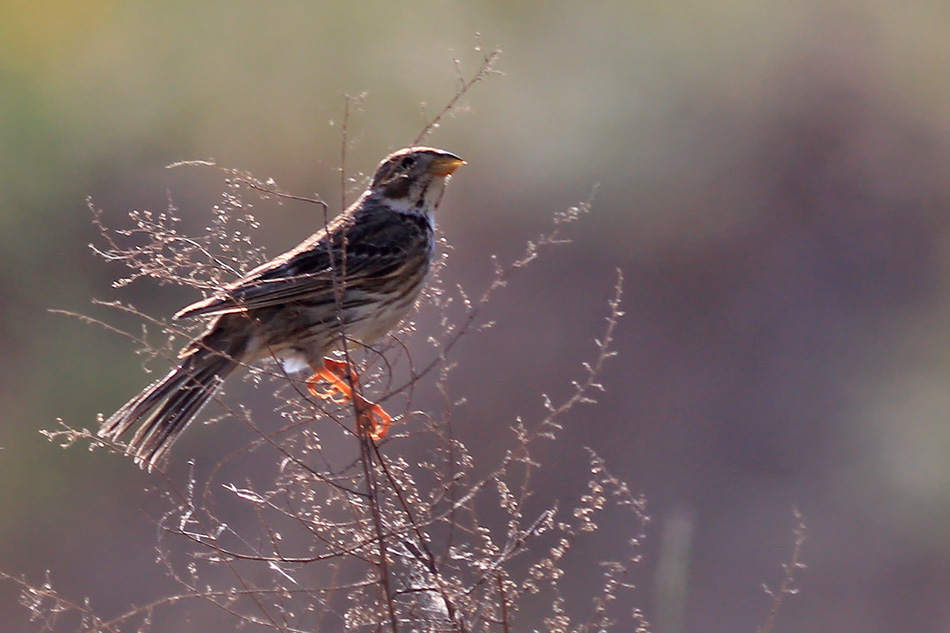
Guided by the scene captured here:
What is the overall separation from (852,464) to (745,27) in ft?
23.1

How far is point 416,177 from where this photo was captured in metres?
5.78

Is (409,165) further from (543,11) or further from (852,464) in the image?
(543,11)

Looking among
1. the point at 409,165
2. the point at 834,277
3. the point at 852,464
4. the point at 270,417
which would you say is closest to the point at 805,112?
the point at 834,277

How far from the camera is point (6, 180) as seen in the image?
1250cm

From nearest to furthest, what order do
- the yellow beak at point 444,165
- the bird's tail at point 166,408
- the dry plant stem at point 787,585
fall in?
1. the bird's tail at point 166,408
2. the dry plant stem at point 787,585
3. the yellow beak at point 444,165

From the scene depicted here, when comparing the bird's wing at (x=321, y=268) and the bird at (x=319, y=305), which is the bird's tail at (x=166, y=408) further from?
the bird's wing at (x=321, y=268)

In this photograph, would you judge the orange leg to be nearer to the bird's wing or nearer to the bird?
Result: the bird

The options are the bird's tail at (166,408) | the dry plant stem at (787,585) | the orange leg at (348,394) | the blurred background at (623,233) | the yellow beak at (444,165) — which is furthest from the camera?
the blurred background at (623,233)

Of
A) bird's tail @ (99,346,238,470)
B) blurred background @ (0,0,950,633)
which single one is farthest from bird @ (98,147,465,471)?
blurred background @ (0,0,950,633)

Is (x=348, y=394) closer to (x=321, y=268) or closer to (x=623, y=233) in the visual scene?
(x=321, y=268)

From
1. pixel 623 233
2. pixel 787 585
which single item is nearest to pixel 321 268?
pixel 787 585

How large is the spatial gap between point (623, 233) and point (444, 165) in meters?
6.57

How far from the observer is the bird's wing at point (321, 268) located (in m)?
4.84

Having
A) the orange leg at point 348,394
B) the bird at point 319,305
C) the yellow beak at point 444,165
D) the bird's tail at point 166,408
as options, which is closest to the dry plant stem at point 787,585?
the orange leg at point 348,394
